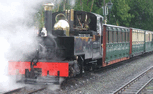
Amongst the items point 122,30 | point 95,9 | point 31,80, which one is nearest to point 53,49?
point 31,80

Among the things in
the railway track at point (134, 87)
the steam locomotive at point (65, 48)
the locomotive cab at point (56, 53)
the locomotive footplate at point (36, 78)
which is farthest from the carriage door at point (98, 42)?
the locomotive footplate at point (36, 78)

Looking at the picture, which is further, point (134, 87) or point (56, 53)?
point (134, 87)

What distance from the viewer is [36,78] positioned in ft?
22.7

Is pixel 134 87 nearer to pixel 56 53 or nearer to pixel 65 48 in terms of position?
pixel 65 48

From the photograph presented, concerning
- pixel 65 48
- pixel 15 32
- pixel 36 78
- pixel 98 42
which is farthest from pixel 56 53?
pixel 98 42

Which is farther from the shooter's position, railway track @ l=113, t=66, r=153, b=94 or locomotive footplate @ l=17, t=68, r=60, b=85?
railway track @ l=113, t=66, r=153, b=94

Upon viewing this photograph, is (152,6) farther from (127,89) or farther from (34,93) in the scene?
(34,93)

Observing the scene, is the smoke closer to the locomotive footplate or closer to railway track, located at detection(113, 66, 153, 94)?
Result: the locomotive footplate

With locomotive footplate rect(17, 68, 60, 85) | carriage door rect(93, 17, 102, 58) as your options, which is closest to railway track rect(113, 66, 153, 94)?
carriage door rect(93, 17, 102, 58)

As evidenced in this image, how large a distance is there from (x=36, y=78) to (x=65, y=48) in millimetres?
1323

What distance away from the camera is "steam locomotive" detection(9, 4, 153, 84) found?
6.85 meters

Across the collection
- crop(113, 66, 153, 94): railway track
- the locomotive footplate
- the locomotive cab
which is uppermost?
the locomotive cab

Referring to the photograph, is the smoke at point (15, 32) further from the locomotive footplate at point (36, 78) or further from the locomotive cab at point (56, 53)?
the locomotive footplate at point (36, 78)

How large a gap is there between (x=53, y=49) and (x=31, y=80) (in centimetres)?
118
